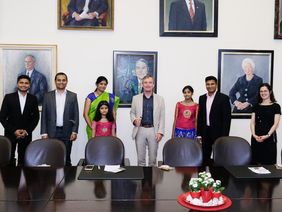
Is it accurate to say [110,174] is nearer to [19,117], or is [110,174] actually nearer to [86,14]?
[19,117]

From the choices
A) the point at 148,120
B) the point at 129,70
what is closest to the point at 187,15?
the point at 129,70

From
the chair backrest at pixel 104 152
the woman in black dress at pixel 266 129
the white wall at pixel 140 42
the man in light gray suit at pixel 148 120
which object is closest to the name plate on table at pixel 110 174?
the chair backrest at pixel 104 152

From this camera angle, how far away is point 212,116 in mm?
4457

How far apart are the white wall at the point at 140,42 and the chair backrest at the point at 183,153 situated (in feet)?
5.32

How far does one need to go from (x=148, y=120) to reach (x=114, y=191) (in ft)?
6.91

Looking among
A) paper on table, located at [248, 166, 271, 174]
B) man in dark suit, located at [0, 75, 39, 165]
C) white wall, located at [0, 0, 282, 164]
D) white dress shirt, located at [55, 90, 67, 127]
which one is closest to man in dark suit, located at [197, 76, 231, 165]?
white wall, located at [0, 0, 282, 164]

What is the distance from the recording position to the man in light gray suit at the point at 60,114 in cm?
440

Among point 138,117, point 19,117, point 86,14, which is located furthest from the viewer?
point 86,14

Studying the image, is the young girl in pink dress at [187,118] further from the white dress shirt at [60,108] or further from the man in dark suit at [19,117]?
the man in dark suit at [19,117]

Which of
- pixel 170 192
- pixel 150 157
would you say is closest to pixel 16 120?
pixel 150 157

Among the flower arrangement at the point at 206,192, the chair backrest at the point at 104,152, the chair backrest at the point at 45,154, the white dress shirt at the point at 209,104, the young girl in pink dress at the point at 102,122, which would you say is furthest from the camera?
the white dress shirt at the point at 209,104

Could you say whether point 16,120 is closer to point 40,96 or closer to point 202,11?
point 40,96

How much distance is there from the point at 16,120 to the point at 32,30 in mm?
1403

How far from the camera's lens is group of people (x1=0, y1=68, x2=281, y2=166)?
4.20 meters
